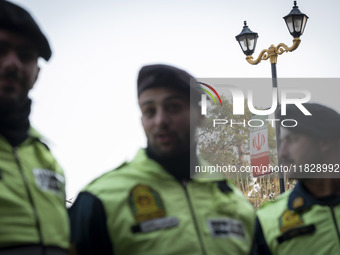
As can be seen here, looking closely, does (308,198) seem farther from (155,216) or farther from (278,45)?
(278,45)

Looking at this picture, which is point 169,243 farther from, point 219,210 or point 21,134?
point 21,134

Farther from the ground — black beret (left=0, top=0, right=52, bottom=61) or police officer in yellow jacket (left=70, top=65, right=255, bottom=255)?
black beret (left=0, top=0, right=52, bottom=61)

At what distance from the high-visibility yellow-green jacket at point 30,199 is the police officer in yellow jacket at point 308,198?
1.72 m

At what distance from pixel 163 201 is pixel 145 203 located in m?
0.11

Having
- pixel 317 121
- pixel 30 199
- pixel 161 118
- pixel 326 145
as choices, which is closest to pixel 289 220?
pixel 326 145

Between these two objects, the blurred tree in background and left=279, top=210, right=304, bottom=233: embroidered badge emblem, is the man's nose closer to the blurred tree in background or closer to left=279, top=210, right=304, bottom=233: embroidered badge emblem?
left=279, top=210, right=304, bottom=233: embroidered badge emblem

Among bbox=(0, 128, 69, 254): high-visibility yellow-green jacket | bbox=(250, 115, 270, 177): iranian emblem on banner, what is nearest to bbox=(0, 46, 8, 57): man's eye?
bbox=(0, 128, 69, 254): high-visibility yellow-green jacket

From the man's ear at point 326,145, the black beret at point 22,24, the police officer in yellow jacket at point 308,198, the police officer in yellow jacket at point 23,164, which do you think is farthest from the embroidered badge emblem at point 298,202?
the black beret at point 22,24

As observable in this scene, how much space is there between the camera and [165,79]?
12.6 feet

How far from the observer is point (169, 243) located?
3.52 m

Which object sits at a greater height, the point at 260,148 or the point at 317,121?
the point at 317,121

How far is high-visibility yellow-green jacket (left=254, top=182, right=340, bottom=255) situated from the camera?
177 inches

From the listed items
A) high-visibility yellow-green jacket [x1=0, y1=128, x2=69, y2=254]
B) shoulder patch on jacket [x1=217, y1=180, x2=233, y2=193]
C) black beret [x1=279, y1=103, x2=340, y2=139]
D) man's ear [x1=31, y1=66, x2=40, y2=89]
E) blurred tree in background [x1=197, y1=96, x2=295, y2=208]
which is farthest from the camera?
blurred tree in background [x1=197, y1=96, x2=295, y2=208]

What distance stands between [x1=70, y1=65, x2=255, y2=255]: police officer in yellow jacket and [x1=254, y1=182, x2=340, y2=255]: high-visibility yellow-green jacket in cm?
65
